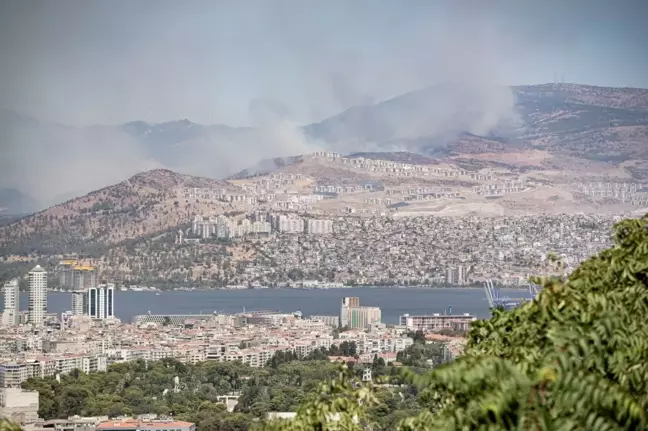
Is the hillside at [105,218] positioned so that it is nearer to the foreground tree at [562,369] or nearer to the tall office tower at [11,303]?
the tall office tower at [11,303]

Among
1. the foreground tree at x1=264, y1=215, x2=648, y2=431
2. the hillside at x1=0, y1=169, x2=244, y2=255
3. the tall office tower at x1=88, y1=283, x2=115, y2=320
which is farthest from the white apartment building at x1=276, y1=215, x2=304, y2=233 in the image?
the foreground tree at x1=264, y1=215, x2=648, y2=431

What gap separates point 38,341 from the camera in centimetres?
3034

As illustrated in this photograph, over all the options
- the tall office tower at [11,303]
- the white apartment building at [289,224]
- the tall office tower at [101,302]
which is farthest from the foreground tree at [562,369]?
the white apartment building at [289,224]

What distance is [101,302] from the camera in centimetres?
4081

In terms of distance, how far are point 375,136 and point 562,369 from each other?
64830 mm

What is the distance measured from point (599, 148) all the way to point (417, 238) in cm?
1092

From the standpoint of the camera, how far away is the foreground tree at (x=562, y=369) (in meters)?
1.61

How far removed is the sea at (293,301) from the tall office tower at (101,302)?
467 mm

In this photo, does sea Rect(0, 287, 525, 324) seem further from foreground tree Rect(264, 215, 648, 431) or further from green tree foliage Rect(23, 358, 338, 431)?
foreground tree Rect(264, 215, 648, 431)

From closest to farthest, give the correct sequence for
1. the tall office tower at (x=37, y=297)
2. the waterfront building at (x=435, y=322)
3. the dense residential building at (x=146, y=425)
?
the dense residential building at (x=146, y=425) < the waterfront building at (x=435, y=322) < the tall office tower at (x=37, y=297)

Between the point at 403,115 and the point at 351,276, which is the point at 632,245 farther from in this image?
the point at 403,115

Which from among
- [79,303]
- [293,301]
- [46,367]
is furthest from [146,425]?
[293,301]

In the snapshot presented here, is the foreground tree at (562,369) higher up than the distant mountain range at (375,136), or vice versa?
the distant mountain range at (375,136)

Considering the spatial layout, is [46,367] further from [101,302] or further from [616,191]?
[616,191]
